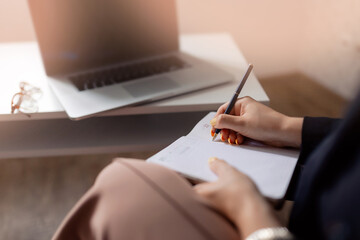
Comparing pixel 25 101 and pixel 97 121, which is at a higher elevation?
pixel 25 101

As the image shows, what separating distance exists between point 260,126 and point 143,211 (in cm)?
30

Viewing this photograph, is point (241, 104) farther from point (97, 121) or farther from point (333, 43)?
point (333, 43)

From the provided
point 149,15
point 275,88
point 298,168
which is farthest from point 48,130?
point 275,88

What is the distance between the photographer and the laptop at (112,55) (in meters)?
0.90

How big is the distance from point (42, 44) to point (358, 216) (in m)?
0.92

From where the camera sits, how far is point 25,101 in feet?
2.84

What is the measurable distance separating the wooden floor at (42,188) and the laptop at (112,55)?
49cm

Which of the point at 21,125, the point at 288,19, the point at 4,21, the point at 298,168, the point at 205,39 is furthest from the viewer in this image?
the point at 288,19

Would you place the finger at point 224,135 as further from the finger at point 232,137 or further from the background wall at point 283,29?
the background wall at point 283,29

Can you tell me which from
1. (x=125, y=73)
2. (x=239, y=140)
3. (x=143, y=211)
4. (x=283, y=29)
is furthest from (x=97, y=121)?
(x=283, y=29)

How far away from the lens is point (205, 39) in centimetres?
135

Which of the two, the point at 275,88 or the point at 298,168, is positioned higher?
the point at 298,168

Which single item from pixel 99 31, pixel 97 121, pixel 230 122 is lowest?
pixel 97 121

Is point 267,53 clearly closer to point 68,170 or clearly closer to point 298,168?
point 68,170
